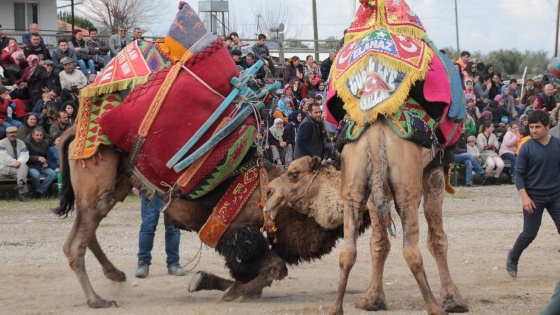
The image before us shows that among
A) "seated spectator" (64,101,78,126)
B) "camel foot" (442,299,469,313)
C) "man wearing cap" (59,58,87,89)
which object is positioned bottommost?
"camel foot" (442,299,469,313)

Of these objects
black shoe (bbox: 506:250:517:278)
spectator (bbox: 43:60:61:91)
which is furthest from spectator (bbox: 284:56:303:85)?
black shoe (bbox: 506:250:517:278)

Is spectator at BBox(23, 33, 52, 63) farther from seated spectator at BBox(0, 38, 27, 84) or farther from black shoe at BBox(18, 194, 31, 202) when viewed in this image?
black shoe at BBox(18, 194, 31, 202)

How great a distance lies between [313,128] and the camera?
12109 millimetres

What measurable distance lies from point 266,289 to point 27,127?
8.98m

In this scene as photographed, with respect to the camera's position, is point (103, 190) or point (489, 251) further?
point (489, 251)

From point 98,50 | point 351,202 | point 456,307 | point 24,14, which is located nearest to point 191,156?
point 351,202

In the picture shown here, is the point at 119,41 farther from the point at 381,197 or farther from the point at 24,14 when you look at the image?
the point at 381,197

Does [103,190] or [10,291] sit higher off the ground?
[103,190]

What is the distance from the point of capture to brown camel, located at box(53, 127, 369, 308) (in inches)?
299

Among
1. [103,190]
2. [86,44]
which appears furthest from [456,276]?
[86,44]

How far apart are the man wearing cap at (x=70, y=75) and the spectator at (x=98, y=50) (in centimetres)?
161

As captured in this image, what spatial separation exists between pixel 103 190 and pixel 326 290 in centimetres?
230

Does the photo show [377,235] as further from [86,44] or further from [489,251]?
[86,44]

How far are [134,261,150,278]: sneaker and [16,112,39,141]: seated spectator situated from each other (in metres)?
7.73
